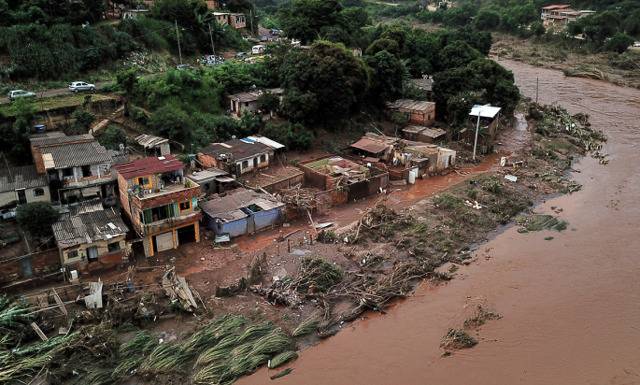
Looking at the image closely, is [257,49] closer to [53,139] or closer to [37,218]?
[53,139]

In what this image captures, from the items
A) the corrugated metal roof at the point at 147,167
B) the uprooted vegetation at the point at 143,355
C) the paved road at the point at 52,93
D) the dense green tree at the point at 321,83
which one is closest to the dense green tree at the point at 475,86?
the dense green tree at the point at 321,83

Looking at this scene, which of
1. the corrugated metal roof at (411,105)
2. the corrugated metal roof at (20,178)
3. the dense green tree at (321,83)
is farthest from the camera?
the corrugated metal roof at (411,105)

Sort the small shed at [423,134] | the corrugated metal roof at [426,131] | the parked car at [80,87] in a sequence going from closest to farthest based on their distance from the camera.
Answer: the parked car at [80,87], the small shed at [423,134], the corrugated metal roof at [426,131]

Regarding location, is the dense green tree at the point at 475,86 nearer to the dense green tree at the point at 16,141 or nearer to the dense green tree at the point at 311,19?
the dense green tree at the point at 311,19

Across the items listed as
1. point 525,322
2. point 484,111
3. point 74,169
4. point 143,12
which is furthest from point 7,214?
point 484,111

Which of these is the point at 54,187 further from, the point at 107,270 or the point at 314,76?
the point at 314,76
